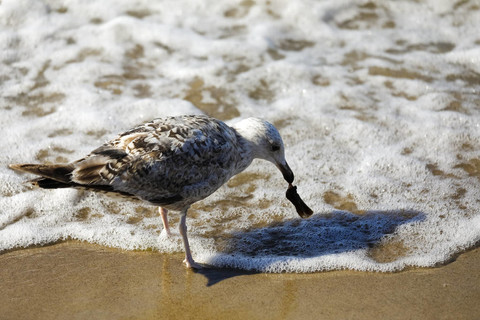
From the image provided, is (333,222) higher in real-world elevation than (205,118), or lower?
lower

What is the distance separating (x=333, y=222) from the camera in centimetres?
530

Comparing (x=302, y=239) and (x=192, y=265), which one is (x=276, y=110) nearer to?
(x=302, y=239)

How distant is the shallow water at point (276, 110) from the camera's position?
5.07 metres

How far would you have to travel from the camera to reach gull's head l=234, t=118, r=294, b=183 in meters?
5.09

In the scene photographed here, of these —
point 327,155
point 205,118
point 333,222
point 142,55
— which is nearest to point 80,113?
point 142,55

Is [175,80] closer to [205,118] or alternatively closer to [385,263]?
[205,118]

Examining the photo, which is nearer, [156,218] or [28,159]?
[156,218]

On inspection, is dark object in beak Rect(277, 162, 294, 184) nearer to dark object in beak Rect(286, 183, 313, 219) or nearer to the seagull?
dark object in beak Rect(286, 183, 313, 219)

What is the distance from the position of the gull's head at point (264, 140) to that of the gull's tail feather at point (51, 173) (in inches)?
61.0

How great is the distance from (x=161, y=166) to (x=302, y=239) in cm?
141

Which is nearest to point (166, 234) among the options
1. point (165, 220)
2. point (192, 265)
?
point (165, 220)

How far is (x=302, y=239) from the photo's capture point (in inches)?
200

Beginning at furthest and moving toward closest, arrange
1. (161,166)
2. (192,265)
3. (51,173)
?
(192,265) → (161,166) → (51,173)

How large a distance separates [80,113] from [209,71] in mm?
1781
